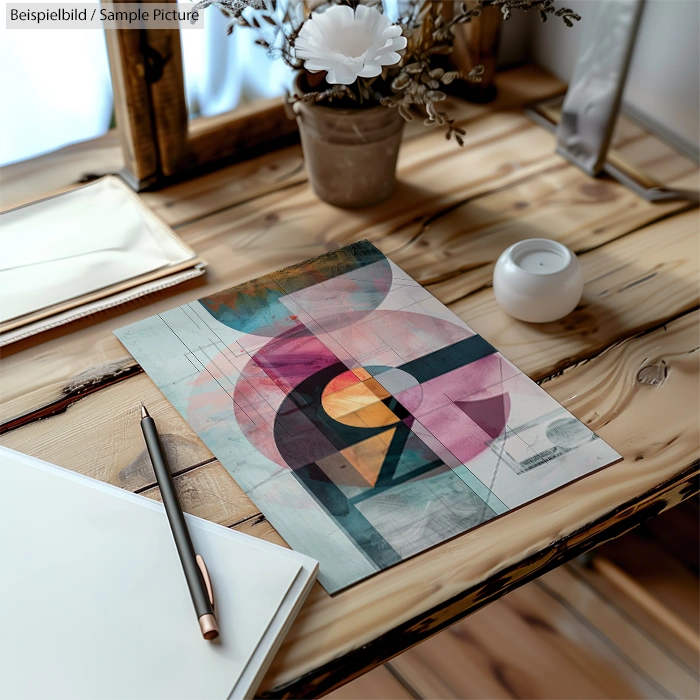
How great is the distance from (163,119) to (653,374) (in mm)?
606

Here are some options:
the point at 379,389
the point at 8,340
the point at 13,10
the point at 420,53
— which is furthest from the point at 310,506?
the point at 13,10

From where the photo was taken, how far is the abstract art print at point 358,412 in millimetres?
632

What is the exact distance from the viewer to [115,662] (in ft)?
1.75

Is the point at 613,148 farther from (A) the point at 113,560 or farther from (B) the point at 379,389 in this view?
(A) the point at 113,560

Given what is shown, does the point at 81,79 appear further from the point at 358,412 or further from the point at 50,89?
the point at 358,412

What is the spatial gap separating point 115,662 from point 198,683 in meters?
0.06

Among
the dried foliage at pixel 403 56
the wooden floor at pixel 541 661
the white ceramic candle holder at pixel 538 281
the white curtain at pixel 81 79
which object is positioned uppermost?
the dried foliage at pixel 403 56

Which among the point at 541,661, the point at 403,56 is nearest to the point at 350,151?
the point at 403,56

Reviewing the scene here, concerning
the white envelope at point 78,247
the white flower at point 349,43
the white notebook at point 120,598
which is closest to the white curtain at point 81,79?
the white envelope at point 78,247

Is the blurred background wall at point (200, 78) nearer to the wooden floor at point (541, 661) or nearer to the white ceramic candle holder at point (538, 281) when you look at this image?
the white ceramic candle holder at point (538, 281)

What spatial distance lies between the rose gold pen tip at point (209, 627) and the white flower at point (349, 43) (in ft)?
1.53

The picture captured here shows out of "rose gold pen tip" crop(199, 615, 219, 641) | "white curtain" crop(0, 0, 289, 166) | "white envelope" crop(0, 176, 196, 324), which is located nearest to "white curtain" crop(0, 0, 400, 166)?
"white curtain" crop(0, 0, 289, 166)

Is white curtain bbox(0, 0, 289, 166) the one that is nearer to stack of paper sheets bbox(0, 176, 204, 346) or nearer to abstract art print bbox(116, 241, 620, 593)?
stack of paper sheets bbox(0, 176, 204, 346)

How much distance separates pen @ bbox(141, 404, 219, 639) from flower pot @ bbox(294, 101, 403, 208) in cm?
37
